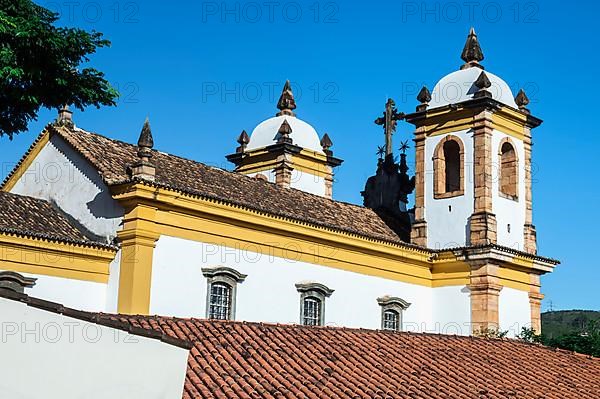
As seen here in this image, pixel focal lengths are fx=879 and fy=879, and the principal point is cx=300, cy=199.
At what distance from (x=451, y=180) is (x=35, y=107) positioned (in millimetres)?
15951

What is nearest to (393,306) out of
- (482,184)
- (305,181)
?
(482,184)

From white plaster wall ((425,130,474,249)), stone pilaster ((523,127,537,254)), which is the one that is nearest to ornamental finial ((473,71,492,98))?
white plaster wall ((425,130,474,249))

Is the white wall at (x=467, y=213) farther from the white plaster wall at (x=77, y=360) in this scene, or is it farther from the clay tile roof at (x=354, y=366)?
the white plaster wall at (x=77, y=360)

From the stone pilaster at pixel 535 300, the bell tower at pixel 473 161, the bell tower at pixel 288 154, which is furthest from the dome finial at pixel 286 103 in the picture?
the stone pilaster at pixel 535 300

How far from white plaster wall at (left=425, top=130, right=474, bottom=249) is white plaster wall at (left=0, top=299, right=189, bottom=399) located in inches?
670

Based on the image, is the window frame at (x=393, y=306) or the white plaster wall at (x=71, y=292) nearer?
the white plaster wall at (x=71, y=292)

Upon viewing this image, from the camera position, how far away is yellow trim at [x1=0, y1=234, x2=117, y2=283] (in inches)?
641

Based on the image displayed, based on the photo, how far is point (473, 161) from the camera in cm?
2472

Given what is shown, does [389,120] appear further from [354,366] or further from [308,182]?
[354,366]

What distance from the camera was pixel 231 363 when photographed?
10570mm

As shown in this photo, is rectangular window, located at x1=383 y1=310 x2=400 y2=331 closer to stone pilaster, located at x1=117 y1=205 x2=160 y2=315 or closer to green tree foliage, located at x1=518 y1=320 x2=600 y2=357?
green tree foliage, located at x1=518 y1=320 x2=600 y2=357

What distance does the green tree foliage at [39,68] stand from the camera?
40.1ft

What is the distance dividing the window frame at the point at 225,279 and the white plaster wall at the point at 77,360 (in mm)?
9931

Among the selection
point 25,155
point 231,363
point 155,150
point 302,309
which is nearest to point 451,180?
point 302,309
